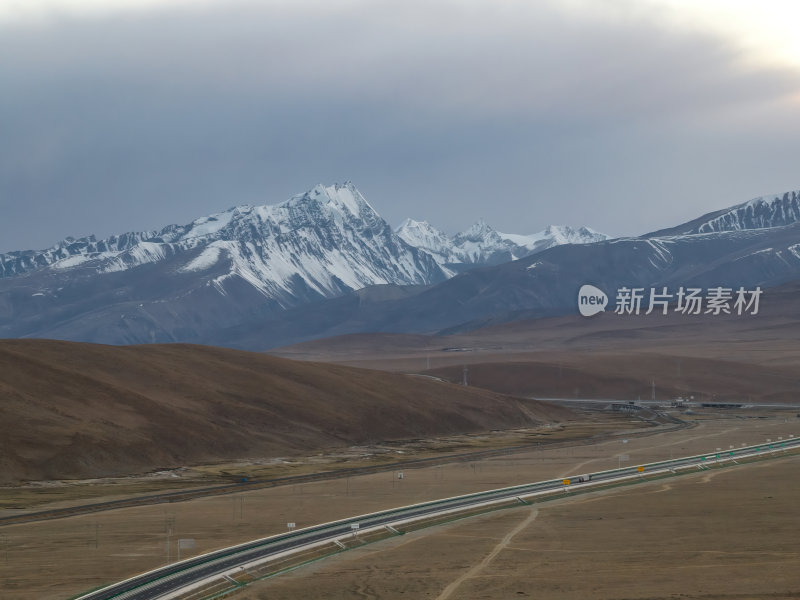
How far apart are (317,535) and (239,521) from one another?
1174 cm

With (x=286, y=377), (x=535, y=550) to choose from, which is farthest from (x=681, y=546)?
(x=286, y=377)

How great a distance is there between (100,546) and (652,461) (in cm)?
7005

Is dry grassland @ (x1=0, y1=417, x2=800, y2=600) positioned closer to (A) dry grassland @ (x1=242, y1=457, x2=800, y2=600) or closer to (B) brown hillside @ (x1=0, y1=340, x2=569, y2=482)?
(A) dry grassland @ (x1=242, y1=457, x2=800, y2=600)

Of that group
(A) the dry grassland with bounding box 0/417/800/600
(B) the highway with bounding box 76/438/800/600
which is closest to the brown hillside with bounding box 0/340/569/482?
(A) the dry grassland with bounding box 0/417/800/600

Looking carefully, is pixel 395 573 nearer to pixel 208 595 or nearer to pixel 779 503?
pixel 208 595

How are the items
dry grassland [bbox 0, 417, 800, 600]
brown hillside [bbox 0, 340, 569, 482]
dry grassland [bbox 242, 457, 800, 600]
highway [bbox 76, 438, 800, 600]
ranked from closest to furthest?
dry grassland [bbox 242, 457, 800, 600] → highway [bbox 76, 438, 800, 600] → dry grassland [bbox 0, 417, 800, 600] → brown hillside [bbox 0, 340, 569, 482]

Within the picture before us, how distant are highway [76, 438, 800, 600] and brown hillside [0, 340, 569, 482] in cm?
4789

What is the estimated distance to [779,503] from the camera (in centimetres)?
9150

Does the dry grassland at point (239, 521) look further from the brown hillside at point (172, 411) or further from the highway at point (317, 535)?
the brown hillside at point (172, 411)

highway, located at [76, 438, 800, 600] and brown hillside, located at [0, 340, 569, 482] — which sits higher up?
brown hillside, located at [0, 340, 569, 482]

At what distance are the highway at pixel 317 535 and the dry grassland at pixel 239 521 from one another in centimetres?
286

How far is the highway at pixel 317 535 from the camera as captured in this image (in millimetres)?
61500

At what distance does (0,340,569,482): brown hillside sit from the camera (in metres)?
130

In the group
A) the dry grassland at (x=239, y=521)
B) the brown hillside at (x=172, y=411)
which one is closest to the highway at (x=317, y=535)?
the dry grassland at (x=239, y=521)
